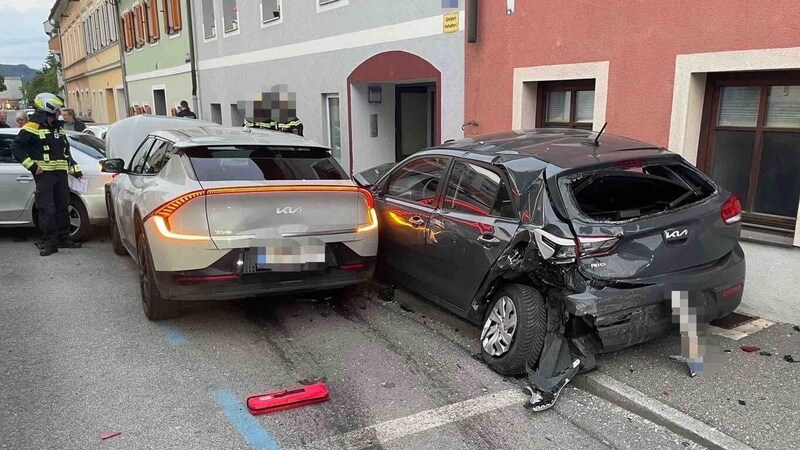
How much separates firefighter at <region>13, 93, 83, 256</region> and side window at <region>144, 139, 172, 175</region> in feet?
7.28

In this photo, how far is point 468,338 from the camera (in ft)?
15.0

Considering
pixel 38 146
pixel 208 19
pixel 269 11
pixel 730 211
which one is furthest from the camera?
pixel 208 19

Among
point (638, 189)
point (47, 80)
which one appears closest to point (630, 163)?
point (638, 189)

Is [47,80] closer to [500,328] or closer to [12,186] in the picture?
[12,186]

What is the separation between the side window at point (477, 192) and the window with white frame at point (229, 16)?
11.7 meters

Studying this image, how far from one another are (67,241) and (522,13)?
6496mm

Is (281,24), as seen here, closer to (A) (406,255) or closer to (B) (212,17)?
(B) (212,17)

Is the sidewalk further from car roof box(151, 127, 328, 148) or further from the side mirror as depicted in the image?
the side mirror

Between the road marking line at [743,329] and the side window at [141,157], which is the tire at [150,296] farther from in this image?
the road marking line at [743,329]

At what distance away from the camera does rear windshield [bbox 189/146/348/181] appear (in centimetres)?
446

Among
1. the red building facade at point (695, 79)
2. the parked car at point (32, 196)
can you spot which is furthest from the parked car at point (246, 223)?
the parked car at point (32, 196)

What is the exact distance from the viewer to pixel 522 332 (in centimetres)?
372

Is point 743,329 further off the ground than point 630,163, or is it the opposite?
point 630,163

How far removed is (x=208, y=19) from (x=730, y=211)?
1540cm
